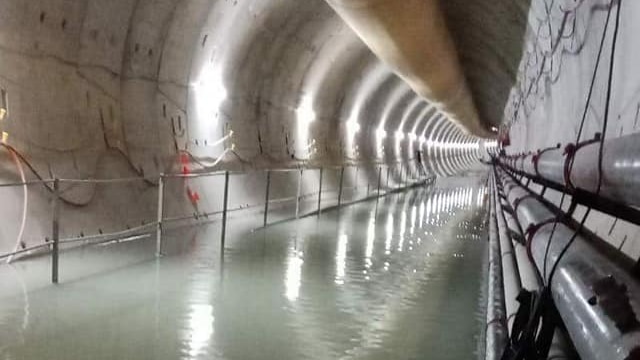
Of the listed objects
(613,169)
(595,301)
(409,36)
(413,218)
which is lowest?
(413,218)

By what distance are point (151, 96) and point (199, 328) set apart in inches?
210

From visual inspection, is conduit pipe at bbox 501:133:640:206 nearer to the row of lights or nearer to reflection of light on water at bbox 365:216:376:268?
reflection of light on water at bbox 365:216:376:268

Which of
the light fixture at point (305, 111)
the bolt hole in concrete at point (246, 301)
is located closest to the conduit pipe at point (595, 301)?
the bolt hole in concrete at point (246, 301)

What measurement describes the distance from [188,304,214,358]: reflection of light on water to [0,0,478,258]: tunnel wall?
2.37m

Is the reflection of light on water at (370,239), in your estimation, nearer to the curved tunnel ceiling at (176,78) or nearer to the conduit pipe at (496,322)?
the curved tunnel ceiling at (176,78)

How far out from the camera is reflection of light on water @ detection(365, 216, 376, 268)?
8641 millimetres

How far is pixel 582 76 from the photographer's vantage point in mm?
5691

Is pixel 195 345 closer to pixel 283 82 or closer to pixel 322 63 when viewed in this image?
pixel 283 82

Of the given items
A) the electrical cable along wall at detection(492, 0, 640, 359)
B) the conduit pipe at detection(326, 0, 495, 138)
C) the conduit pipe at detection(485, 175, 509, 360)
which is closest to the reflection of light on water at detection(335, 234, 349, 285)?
the conduit pipe at detection(485, 175, 509, 360)

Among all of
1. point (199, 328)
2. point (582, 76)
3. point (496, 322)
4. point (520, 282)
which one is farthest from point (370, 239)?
point (496, 322)

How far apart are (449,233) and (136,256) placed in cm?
599

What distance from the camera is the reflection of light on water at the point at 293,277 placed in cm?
647

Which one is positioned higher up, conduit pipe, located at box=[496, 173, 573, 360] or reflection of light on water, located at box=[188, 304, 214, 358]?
conduit pipe, located at box=[496, 173, 573, 360]

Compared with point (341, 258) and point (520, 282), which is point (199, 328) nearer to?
point (520, 282)
